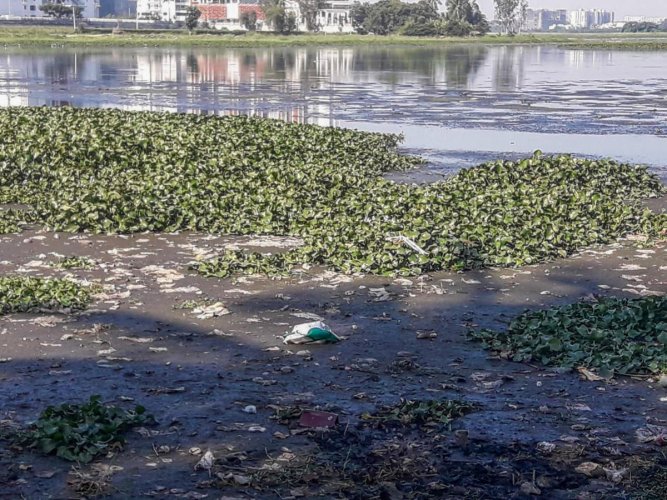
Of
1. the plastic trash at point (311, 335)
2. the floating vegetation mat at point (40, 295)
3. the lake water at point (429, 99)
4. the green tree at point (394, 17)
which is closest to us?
the plastic trash at point (311, 335)

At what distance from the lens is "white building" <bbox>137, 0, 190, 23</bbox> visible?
17959 centimetres

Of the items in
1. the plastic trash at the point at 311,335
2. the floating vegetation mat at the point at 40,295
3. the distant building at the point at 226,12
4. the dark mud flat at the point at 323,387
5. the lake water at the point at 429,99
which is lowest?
the dark mud flat at the point at 323,387

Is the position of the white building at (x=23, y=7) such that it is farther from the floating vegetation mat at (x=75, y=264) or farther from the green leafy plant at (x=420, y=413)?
the green leafy plant at (x=420, y=413)

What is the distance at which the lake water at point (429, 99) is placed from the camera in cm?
2361

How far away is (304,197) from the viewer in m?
13.5

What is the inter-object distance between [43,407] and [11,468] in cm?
109

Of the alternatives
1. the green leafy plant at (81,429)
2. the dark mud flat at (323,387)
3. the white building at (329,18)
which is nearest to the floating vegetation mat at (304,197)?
the dark mud flat at (323,387)

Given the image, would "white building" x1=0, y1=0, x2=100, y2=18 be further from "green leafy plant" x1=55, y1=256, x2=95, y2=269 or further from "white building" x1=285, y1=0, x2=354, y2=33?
"green leafy plant" x1=55, y1=256, x2=95, y2=269

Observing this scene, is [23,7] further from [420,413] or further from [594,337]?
[420,413]

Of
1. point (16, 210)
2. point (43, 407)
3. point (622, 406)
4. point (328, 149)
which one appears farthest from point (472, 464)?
point (328, 149)

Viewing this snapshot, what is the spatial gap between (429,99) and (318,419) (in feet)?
99.0

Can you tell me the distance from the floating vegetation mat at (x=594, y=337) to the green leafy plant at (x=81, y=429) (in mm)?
3272

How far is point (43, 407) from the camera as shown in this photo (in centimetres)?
677

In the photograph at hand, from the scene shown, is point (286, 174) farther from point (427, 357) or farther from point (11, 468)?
point (11, 468)
